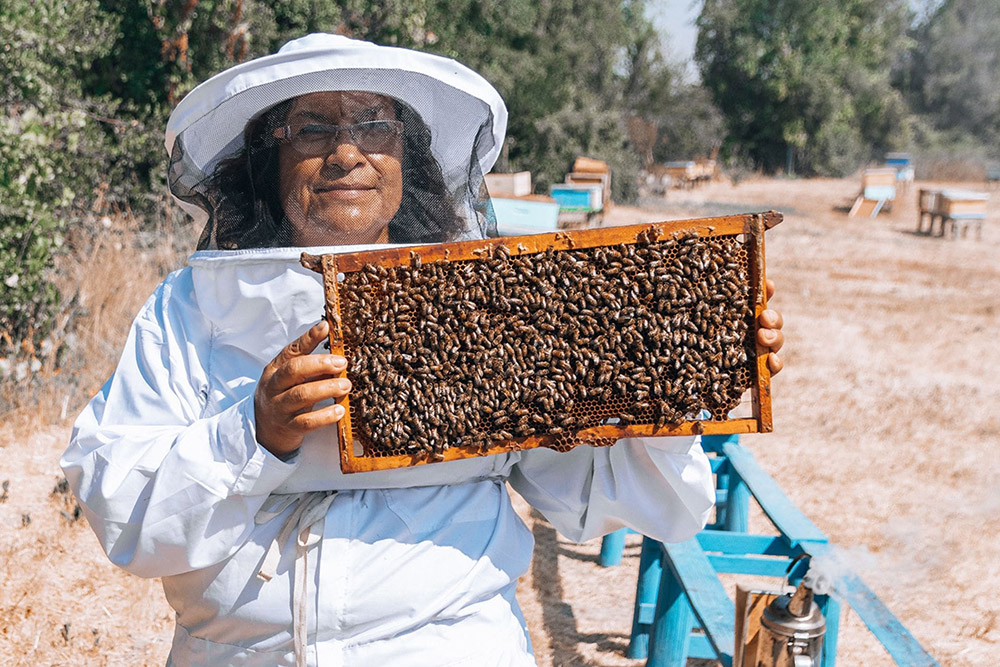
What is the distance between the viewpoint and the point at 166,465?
165 cm

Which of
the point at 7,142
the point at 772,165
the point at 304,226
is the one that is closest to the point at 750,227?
the point at 304,226

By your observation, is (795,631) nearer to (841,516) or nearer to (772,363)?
(772,363)

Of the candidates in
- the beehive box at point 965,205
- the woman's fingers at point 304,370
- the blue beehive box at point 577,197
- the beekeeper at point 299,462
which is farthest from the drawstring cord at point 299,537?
the beehive box at point 965,205

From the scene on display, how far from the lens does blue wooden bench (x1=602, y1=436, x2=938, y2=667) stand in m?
2.56

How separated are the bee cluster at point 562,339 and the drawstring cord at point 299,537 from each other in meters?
0.22

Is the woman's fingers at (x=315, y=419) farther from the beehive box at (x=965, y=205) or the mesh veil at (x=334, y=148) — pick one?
the beehive box at (x=965, y=205)

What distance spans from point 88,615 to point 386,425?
299 cm

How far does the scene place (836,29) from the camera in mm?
33000

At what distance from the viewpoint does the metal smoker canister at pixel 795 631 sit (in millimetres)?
1678

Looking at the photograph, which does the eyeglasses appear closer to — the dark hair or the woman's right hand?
the dark hair

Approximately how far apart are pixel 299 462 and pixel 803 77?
3475cm

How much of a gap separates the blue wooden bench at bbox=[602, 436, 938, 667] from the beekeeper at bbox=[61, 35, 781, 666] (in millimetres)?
671

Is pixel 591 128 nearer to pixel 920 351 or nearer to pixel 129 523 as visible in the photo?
pixel 920 351

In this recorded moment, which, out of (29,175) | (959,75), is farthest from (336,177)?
(959,75)
